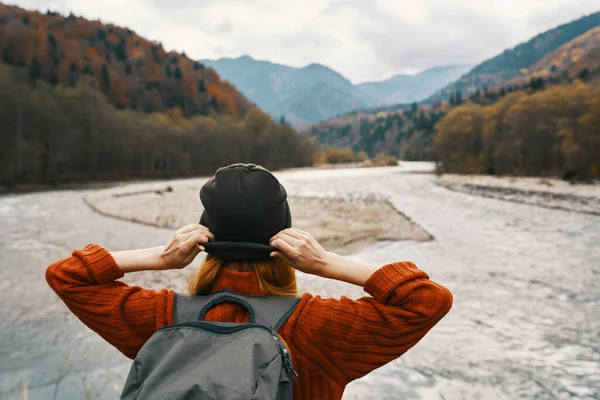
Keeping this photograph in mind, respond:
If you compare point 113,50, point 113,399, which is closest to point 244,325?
point 113,399

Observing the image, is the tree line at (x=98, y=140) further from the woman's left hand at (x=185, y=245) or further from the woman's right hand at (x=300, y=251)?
the woman's right hand at (x=300, y=251)

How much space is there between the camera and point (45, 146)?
4812cm

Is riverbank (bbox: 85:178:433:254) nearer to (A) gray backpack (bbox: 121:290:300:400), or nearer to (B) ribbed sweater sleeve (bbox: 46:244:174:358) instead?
(B) ribbed sweater sleeve (bbox: 46:244:174:358)

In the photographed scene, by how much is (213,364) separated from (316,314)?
42 cm

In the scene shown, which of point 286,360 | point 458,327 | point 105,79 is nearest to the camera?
point 286,360

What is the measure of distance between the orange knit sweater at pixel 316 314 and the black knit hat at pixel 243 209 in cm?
11

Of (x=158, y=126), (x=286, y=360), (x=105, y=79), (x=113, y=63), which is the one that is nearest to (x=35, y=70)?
(x=105, y=79)

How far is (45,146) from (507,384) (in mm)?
53483

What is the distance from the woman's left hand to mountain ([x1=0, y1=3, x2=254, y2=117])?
92099 millimetres

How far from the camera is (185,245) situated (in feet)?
4.95

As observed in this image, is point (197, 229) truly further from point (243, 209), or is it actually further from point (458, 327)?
point (458, 327)

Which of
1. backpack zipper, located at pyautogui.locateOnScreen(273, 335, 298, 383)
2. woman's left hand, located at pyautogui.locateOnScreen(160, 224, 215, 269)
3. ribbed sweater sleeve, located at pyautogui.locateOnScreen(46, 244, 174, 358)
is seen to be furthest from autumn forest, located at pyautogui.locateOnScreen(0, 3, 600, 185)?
backpack zipper, located at pyautogui.locateOnScreen(273, 335, 298, 383)

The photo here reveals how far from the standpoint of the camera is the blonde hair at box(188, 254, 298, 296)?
60.7 inches

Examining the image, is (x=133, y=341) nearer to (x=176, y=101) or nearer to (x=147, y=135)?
(x=147, y=135)
